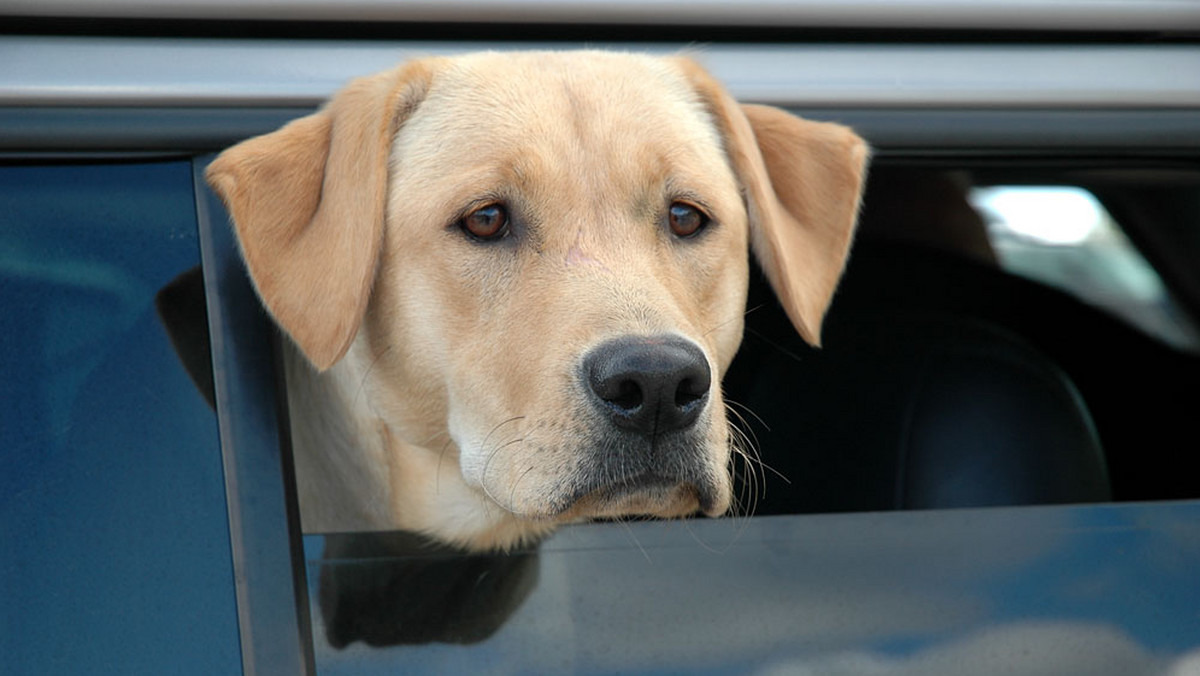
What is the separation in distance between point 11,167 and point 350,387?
2.20 feet

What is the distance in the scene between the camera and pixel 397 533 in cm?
163

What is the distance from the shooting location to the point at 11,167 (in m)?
1.50

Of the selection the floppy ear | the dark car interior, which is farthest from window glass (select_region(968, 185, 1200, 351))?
the floppy ear

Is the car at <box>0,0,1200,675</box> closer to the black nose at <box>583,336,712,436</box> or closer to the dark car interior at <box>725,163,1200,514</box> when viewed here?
the black nose at <box>583,336,712,436</box>

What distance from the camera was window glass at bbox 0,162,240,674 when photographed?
1.45m

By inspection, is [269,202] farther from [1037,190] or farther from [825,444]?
[1037,190]

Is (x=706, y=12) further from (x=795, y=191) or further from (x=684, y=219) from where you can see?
(x=795, y=191)

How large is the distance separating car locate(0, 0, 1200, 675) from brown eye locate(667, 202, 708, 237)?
1.00 ft

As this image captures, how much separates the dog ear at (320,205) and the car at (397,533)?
0.05 metres

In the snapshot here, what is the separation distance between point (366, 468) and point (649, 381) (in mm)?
642

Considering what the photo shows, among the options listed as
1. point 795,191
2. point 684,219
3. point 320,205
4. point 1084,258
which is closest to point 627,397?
point 684,219

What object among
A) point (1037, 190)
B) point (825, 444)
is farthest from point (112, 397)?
point (1037, 190)

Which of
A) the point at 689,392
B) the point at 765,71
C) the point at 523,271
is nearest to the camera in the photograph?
the point at 689,392

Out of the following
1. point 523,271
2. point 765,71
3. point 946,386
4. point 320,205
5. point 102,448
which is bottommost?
point 946,386
